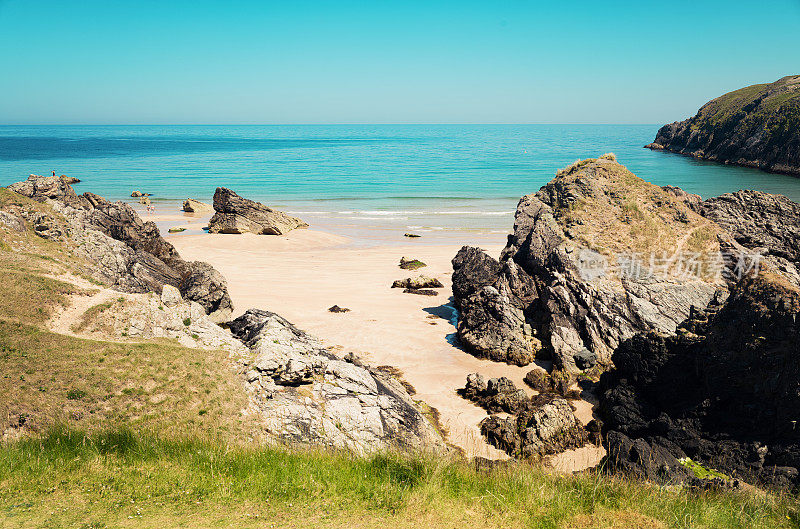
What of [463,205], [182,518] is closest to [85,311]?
[182,518]

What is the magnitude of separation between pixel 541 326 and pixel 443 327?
397 centimetres

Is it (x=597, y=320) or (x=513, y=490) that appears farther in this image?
(x=597, y=320)

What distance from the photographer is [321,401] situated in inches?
404

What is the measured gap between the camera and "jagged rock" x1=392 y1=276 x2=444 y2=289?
A: 2428 cm

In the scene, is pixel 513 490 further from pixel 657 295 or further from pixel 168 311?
pixel 657 295

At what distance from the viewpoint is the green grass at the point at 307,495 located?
231 inches

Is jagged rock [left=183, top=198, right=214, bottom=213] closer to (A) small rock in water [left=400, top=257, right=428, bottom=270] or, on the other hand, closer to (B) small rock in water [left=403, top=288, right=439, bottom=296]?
(A) small rock in water [left=400, top=257, right=428, bottom=270]

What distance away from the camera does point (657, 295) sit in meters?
16.4

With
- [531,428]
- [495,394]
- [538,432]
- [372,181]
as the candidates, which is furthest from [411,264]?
[372,181]

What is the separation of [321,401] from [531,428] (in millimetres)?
5418

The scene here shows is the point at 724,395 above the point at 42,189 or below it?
below

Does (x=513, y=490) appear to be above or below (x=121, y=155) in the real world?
below

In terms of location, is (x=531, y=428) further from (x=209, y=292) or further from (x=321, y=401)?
(x=209, y=292)

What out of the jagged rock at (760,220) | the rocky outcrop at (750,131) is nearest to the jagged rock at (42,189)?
the jagged rock at (760,220)
